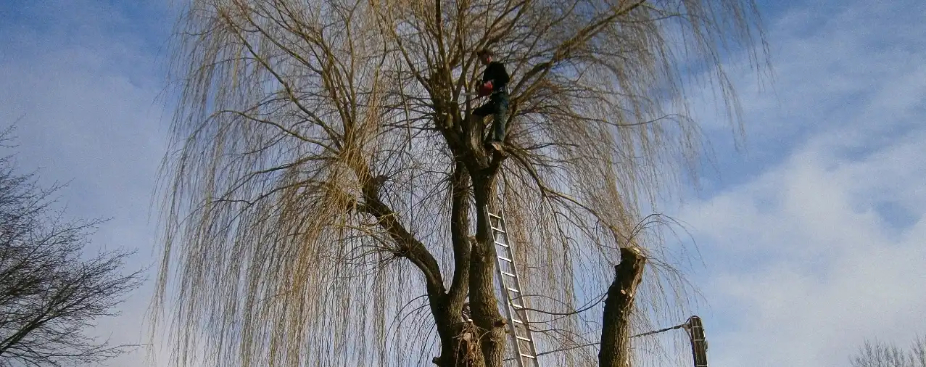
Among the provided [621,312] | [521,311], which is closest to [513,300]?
[521,311]

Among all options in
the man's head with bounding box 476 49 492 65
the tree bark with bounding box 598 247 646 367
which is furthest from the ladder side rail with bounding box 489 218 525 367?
the man's head with bounding box 476 49 492 65

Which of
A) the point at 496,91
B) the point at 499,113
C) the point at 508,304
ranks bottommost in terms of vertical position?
the point at 508,304

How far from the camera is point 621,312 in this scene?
4207mm

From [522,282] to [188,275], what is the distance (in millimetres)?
2065

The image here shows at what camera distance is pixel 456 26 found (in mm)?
4961

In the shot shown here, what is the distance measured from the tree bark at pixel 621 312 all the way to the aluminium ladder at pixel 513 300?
0.65 metres

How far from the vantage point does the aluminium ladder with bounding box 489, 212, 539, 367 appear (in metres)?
4.76

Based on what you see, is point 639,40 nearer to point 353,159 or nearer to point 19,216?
point 353,159

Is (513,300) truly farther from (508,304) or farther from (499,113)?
(499,113)

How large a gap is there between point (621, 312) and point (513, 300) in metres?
0.99

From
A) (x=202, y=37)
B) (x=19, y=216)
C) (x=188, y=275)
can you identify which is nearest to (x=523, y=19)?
(x=202, y=37)

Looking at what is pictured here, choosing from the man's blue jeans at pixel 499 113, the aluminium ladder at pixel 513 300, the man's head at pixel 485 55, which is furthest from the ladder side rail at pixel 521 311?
the man's head at pixel 485 55

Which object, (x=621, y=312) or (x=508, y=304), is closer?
(x=621, y=312)

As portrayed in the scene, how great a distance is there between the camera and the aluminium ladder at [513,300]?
4.76 metres
